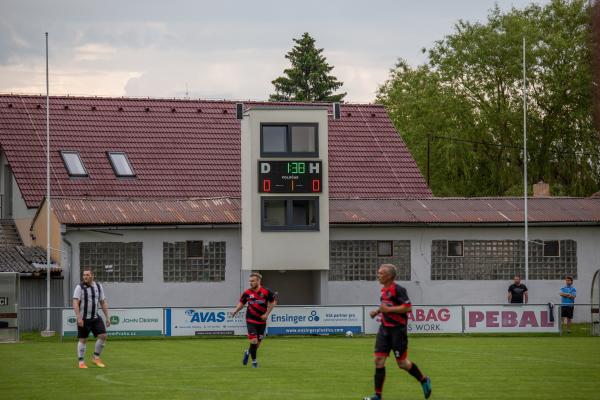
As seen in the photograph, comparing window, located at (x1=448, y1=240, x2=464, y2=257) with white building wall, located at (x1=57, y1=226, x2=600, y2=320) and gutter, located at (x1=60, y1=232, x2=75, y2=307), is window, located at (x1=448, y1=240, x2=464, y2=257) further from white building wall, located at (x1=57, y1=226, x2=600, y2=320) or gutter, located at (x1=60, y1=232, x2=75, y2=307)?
gutter, located at (x1=60, y1=232, x2=75, y2=307)

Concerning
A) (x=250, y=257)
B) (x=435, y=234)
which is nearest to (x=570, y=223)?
(x=435, y=234)

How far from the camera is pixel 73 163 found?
5119 cm

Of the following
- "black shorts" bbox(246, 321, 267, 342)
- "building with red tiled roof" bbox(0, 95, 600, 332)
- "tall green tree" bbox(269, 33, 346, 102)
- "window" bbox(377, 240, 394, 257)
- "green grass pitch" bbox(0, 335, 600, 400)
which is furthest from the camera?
"tall green tree" bbox(269, 33, 346, 102)

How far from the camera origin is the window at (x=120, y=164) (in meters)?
51.7

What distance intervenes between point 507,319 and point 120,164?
19215 millimetres

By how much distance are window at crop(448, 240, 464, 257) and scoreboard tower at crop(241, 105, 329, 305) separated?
4703mm

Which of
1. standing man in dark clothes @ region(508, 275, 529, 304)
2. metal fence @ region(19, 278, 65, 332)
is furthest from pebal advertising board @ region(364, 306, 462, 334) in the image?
metal fence @ region(19, 278, 65, 332)

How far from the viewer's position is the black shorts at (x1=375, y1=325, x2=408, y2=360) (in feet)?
62.4

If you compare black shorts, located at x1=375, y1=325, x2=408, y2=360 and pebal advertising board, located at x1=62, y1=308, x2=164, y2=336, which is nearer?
black shorts, located at x1=375, y1=325, x2=408, y2=360

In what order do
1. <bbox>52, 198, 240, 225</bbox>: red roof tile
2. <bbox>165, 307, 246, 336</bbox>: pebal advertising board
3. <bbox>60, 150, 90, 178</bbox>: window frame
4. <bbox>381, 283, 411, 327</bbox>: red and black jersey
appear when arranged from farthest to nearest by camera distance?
1. <bbox>60, 150, 90, 178</bbox>: window frame
2. <bbox>52, 198, 240, 225</bbox>: red roof tile
3. <bbox>165, 307, 246, 336</bbox>: pebal advertising board
4. <bbox>381, 283, 411, 327</bbox>: red and black jersey

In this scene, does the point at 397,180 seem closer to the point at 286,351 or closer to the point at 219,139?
the point at 219,139

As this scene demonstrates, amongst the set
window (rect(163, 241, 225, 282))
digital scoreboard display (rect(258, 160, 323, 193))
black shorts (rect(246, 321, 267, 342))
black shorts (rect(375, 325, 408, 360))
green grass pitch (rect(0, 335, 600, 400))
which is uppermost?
digital scoreboard display (rect(258, 160, 323, 193))

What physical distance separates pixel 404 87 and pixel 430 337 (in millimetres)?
58157

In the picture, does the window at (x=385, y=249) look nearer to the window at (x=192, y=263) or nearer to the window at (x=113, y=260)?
the window at (x=192, y=263)
